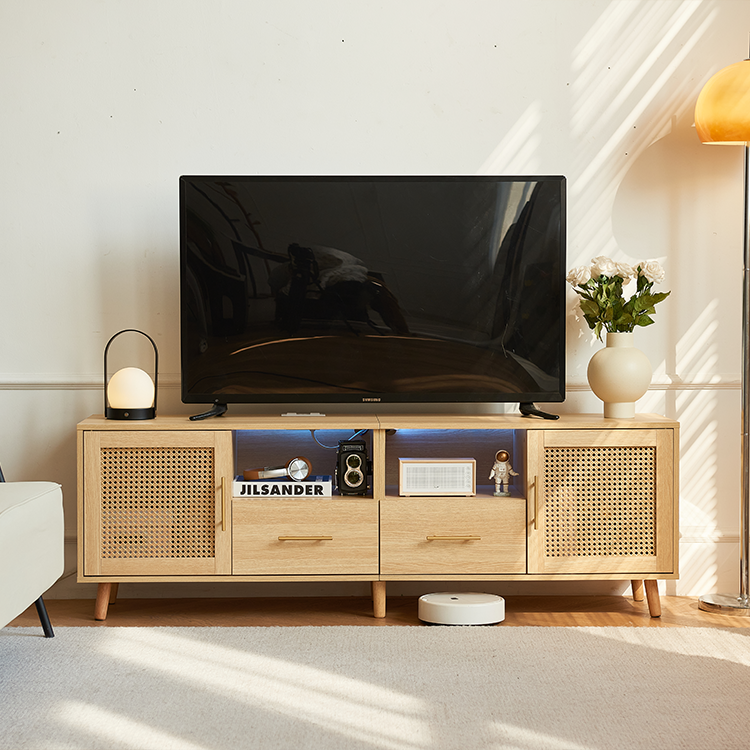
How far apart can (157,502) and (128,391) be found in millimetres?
389

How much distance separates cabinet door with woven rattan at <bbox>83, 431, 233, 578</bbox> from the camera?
257 centimetres

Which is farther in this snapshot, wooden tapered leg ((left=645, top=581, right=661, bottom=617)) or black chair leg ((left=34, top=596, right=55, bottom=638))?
wooden tapered leg ((left=645, top=581, right=661, bottom=617))

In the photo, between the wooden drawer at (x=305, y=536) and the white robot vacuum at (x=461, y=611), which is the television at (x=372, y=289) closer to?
the wooden drawer at (x=305, y=536)

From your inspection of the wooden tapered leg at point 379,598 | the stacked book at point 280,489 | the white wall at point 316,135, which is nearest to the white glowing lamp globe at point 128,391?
the white wall at point 316,135

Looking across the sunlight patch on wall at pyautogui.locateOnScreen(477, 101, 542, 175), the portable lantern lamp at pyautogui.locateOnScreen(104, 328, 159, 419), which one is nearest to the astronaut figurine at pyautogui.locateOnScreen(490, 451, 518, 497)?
the sunlight patch on wall at pyautogui.locateOnScreen(477, 101, 542, 175)

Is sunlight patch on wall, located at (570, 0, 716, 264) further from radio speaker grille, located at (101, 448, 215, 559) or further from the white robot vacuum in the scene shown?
radio speaker grille, located at (101, 448, 215, 559)

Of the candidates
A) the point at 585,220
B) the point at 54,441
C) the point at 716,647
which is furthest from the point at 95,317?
the point at 716,647

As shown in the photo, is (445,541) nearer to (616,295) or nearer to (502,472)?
(502,472)

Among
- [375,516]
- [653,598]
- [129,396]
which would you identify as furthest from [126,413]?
[653,598]

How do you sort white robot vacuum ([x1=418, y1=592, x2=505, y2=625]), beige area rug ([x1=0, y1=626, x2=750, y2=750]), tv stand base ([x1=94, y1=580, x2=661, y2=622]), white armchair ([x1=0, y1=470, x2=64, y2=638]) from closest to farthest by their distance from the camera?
beige area rug ([x1=0, y1=626, x2=750, y2=750]) → white armchair ([x1=0, y1=470, x2=64, y2=638]) → white robot vacuum ([x1=418, y1=592, x2=505, y2=625]) → tv stand base ([x1=94, y1=580, x2=661, y2=622])

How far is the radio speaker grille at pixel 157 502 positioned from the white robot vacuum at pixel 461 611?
74cm

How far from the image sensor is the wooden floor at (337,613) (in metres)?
2.61

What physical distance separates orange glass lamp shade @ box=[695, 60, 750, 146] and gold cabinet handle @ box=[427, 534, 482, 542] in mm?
1610

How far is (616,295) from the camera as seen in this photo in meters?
2.73
